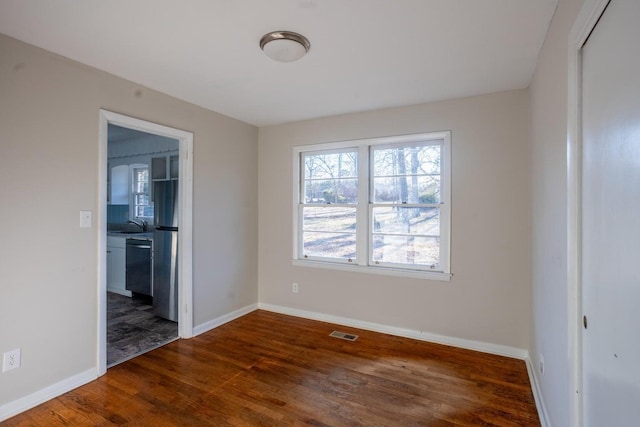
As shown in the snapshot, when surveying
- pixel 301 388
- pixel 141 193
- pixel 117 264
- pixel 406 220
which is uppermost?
pixel 141 193

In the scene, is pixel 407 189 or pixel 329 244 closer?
pixel 407 189

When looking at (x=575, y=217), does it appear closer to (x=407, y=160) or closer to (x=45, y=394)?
(x=407, y=160)

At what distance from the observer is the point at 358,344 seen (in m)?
3.26

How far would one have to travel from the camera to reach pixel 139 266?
14.8ft

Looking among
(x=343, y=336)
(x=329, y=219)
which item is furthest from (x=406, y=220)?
(x=343, y=336)

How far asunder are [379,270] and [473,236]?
1033mm

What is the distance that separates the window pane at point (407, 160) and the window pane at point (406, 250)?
2.35 ft

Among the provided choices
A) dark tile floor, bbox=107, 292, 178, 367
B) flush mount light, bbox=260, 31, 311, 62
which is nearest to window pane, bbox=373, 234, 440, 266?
flush mount light, bbox=260, 31, 311, 62

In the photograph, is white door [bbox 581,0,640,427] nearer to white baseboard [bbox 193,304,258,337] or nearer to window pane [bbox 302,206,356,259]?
window pane [bbox 302,206,356,259]

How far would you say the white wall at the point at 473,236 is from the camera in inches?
115

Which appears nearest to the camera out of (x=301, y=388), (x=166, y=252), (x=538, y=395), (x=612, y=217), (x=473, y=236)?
(x=612, y=217)

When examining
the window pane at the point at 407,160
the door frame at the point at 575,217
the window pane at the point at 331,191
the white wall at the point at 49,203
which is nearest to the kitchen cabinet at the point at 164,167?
the white wall at the point at 49,203

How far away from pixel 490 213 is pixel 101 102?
3.53 meters

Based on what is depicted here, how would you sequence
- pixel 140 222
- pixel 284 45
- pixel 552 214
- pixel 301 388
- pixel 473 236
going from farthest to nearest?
1. pixel 140 222
2. pixel 473 236
3. pixel 301 388
4. pixel 284 45
5. pixel 552 214
